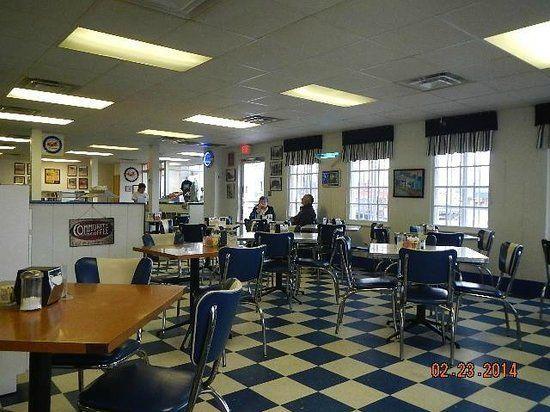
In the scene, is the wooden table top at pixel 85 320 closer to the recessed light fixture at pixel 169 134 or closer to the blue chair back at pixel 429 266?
the blue chair back at pixel 429 266

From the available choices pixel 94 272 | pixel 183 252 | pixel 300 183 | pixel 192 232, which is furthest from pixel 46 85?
pixel 300 183

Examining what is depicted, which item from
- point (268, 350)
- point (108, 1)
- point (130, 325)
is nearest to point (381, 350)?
point (268, 350)

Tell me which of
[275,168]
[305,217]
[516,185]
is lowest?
[305,217]

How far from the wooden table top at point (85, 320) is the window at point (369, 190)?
7.23 meters

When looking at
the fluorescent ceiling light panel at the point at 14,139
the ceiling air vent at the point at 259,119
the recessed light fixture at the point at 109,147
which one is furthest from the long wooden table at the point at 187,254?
the recessed light fixture at the point at 109,147

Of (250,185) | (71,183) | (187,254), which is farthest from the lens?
(71,183)

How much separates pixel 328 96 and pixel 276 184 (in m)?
5.10

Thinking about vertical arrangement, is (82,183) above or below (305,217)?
above

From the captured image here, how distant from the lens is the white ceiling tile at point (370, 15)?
3.28 metres

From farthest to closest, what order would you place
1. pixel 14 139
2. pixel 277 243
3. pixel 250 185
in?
pixel 250 185 → pixel 14 139 → pixel 277 243

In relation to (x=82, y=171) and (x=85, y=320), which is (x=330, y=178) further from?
(x=82, y=171)

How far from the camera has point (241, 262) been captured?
13.1 ft

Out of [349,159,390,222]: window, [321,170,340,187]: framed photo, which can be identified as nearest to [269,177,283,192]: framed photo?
[321,170,340,187]: framed photo

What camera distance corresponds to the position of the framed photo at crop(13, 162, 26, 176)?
17422 millimetres
